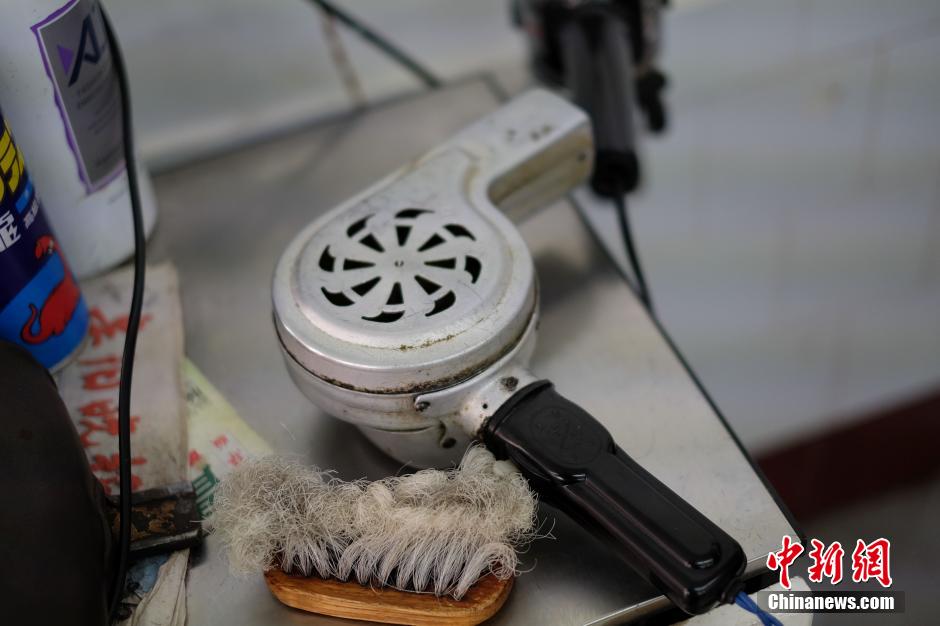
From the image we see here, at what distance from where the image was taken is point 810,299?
1115 millimetres

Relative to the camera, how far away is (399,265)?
1.44ft

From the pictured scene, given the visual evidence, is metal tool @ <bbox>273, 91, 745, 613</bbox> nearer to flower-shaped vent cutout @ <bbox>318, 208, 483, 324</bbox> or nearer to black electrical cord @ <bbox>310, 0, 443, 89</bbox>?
flower-shaped vent cutout @ <bbox>318, 208, 483, 324</bbox>

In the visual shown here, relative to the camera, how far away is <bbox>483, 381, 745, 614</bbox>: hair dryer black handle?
0.34 metres

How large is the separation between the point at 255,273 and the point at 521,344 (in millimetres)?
249

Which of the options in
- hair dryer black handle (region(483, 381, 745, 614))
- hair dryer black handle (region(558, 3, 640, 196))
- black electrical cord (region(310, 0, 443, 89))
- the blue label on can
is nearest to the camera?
hair dryer black handle (region(483, 381, 745, 614))

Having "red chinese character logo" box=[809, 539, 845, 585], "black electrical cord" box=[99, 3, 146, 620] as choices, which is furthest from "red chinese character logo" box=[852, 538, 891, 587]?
"black electrical cord" box=[99, 3, 146, 620]

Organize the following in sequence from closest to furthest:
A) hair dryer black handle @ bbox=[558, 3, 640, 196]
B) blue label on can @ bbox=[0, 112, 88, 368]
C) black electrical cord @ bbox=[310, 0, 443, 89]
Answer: blue label on can @ bbox=[0, 112, 88, 368] → hair dryer black handle @ bbox=[558, 3, 640, 196] → black electrical cord @ bbox=[310, 0, 443, 89]

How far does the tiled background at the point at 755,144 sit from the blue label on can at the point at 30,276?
291 millimetres

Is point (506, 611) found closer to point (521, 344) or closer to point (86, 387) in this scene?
point (521, 344)

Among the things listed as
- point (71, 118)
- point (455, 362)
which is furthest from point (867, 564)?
point (71, 118)

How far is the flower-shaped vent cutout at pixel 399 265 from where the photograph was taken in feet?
1.37

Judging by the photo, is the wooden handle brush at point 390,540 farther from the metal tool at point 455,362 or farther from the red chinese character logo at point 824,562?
the red chinese character logo at point 824,562

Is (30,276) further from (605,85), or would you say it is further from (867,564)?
(867,564)

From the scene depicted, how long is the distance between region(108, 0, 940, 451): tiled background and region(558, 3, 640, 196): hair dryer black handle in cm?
17
